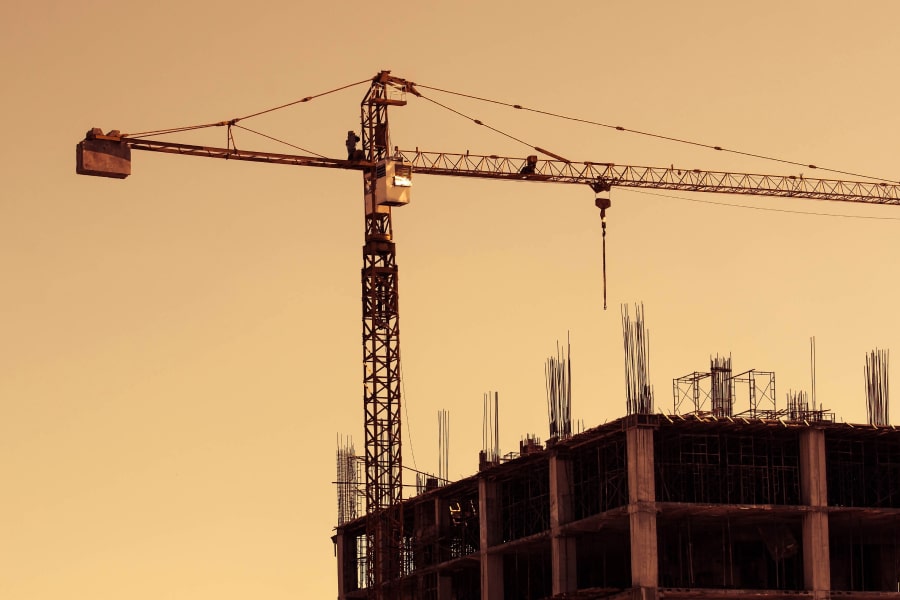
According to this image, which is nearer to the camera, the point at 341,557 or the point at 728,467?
the point at 728,467

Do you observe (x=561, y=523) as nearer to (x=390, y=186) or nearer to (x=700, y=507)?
(x=700, y=507)

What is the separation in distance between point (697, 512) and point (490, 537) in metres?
14.2

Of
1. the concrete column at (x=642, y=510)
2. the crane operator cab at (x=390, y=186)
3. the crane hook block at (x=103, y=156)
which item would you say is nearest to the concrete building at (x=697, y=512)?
the concrete column at (x=642, y=510)

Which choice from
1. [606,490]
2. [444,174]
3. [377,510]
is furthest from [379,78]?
[606,490]

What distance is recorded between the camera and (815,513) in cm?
8862

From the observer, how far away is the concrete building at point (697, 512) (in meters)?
87.7

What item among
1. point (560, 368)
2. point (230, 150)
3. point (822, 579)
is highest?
point (230, 150)

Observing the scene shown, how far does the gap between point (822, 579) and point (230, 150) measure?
40.7 metres

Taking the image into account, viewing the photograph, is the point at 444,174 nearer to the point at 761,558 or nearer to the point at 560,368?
the point at 560,368

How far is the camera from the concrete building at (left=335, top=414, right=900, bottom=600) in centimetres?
8769

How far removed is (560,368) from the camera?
97.3 meters

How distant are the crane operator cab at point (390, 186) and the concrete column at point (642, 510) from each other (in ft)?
85.0

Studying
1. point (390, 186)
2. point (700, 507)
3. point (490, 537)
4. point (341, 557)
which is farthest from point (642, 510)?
point (341, 557)

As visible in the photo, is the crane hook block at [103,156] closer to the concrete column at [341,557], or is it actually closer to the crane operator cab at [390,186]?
the crane operator cab at [390,186]
